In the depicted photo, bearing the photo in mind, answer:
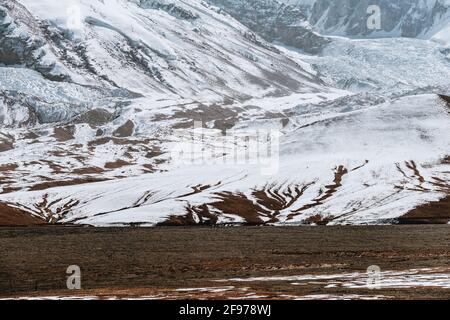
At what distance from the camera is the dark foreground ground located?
4481cm

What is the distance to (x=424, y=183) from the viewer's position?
190375 millimetres

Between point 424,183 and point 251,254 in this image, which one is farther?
point 424,183

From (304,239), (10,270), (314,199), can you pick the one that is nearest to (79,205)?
(314,199)

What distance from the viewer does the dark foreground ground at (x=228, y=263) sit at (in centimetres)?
4481

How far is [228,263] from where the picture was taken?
73.2 metres

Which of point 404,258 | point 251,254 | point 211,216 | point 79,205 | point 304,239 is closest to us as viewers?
point 404,258

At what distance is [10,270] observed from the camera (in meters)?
67.8

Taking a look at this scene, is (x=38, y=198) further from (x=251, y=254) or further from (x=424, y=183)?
(x=251, y=254)
